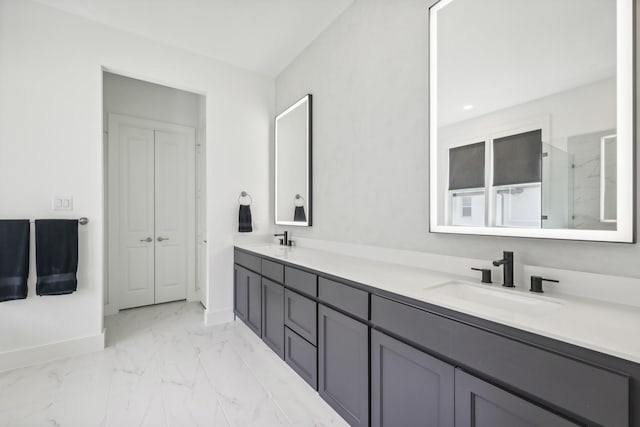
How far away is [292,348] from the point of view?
1.91 metres

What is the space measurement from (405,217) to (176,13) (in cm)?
245

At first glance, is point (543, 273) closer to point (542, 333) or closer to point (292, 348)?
point (542, 333)

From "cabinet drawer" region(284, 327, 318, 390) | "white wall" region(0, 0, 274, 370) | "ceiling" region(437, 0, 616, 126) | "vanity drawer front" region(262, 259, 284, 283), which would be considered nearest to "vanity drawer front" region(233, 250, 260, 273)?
"vanity drawer front" region(262, 259, 284, 283)

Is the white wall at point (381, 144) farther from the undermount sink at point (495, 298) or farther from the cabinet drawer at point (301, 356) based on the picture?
the cabinet drawer at point (301, 356)

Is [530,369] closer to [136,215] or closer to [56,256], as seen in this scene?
[56,256]

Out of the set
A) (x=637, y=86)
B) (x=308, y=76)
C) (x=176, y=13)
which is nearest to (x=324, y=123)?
(x=308, y=76)

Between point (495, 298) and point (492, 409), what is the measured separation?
492 mm

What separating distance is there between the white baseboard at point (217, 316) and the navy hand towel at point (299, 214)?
1.24 meters

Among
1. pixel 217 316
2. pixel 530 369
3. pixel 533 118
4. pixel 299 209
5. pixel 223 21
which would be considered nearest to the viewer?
pixel 530 369

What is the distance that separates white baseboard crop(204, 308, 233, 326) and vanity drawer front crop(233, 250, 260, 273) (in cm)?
56

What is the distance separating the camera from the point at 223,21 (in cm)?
241

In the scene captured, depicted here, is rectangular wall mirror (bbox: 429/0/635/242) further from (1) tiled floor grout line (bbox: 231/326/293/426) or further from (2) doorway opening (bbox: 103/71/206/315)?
(2) doorway opening (bbox: 103/71/206/315)

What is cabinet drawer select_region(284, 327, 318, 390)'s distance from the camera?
168 centimetres

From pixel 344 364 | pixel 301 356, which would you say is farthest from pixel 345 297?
pixel 301 356
